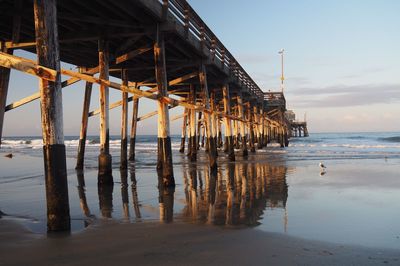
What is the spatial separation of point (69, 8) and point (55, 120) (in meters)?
4.64

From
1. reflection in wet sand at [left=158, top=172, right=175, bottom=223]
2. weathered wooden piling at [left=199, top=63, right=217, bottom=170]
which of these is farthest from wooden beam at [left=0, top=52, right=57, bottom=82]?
weathered wooden piling at [left=199, top=63, right=217, bottom=170]

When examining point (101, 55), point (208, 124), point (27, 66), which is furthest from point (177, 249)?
point (208, 124)

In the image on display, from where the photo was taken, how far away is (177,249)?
4566 millimetres

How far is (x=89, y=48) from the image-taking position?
12.6 metres

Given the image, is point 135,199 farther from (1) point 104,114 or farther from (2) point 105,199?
(1) point 104,114

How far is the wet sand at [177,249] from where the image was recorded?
4.13 meters

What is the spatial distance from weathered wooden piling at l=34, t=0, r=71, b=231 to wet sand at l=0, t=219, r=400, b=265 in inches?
16.8

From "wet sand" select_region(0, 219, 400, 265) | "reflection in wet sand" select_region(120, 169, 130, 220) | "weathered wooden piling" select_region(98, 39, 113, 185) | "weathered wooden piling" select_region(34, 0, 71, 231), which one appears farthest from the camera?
"weathered wooden piling" select_region(98, 39, 113, 185)

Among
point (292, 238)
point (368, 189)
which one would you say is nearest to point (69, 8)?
point (292, 238)

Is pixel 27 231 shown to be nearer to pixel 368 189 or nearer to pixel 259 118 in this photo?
pixel 368 189

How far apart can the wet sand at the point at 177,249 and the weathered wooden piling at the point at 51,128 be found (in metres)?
0.43

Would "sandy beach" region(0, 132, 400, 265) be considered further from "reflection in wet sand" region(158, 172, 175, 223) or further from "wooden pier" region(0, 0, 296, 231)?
"wooden pier" region(0, 0, 296, 231)

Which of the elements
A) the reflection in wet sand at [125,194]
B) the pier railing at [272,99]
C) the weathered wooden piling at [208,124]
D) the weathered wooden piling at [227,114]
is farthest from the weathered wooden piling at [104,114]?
the pier railing at [272,99]

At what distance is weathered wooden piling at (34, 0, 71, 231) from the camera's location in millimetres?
5305
